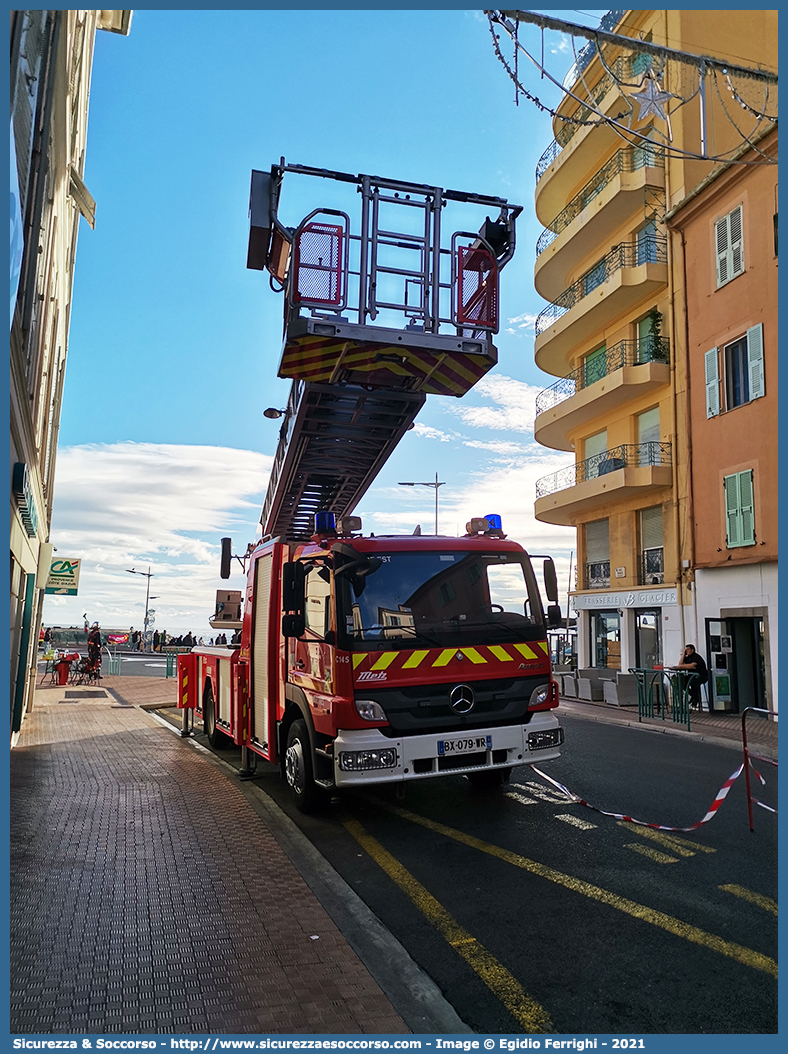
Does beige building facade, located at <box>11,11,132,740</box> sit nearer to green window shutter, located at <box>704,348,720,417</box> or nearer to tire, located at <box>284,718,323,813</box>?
tire, located at <box>284,718,323,813</box>

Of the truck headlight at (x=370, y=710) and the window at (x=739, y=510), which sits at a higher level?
the window at (x=739, y=510)

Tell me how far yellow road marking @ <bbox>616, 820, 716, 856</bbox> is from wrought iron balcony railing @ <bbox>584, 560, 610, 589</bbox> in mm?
19419

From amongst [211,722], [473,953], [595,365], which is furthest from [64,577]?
[473,953]

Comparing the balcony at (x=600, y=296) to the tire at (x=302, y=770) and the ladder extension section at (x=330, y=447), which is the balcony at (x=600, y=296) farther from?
the tire at (x=302, y=770)

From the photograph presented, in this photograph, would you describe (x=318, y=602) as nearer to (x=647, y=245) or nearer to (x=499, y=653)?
(x=499, y=653)

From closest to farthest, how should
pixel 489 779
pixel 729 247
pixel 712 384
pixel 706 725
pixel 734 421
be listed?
pixel 489 779, pixel 706 725, pixel 734 421, pixel 729 247, pixel 712 384

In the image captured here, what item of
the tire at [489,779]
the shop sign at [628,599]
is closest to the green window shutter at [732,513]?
the shop sign at [628,599]

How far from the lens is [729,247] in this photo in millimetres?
19188

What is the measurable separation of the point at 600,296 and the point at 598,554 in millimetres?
8945

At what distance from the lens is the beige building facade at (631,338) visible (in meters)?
21.3

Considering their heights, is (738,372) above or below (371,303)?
above

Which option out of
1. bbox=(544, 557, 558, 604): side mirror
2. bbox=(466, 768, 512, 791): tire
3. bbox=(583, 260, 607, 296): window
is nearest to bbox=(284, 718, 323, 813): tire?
bbox=(466, 768, 512, 791): tire

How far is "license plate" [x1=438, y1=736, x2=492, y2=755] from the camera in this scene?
6.20 meters

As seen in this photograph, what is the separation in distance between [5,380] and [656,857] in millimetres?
5595
